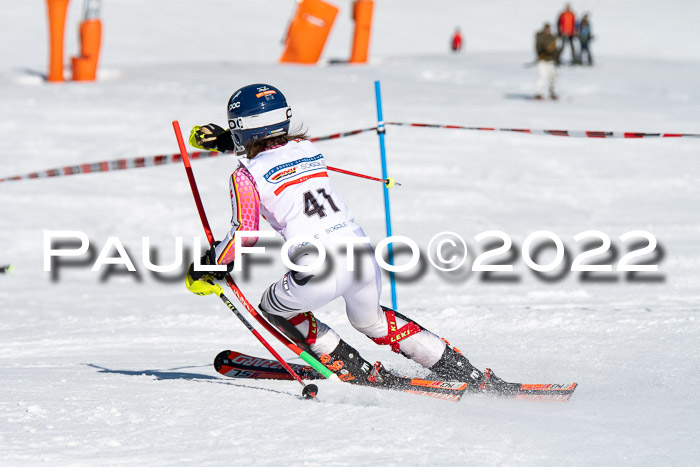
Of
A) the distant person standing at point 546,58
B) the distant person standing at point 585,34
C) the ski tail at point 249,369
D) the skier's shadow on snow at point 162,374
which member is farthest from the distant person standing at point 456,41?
the ski tail at point 249,369

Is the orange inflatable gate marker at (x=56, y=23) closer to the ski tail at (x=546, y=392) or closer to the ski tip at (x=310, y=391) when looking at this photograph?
the ski tip at (x=310, y=391)

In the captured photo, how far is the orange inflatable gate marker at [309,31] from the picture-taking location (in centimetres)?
1931

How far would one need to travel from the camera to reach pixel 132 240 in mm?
10586

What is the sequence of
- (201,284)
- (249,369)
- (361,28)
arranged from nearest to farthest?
(201,284) < (249,369) < (361,28)

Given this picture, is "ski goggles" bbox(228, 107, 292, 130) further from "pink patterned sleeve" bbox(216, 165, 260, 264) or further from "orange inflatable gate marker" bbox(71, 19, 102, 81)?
"orange inflatable gate marker" bbox(71, 19, 102, 81)

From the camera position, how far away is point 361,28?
20.9m

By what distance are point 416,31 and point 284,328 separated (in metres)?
29.6

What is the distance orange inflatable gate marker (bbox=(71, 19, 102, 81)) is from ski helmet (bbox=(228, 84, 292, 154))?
45.7ft

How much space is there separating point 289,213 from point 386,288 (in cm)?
449

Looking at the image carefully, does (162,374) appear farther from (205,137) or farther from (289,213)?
(289,213)

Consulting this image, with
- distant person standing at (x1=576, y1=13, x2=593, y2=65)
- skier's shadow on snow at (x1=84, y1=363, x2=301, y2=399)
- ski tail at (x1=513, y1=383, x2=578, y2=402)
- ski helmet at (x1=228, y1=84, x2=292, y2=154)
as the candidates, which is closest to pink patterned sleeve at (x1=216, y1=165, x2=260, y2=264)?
ski helmet at (x1=228, y1=84, x2=292, y2=154)

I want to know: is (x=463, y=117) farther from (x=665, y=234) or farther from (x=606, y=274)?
(x=606, y=274)

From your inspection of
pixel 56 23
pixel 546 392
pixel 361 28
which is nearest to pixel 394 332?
pixel 546 392

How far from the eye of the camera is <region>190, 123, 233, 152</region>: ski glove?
15.5 ft
